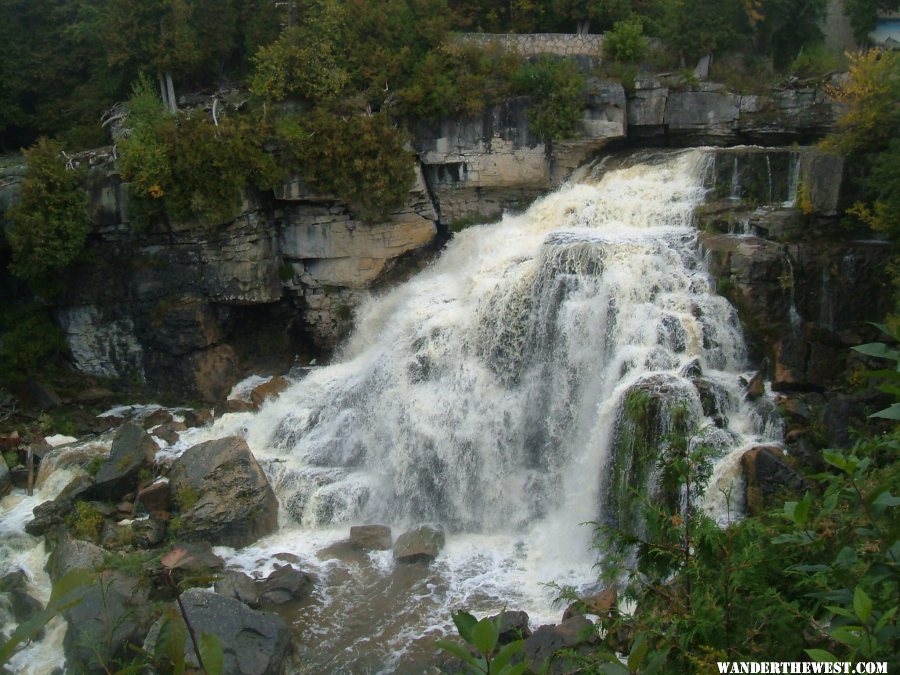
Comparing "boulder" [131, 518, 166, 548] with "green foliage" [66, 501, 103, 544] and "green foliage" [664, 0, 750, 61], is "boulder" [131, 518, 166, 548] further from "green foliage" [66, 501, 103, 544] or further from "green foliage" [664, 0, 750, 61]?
"green foliage" [664, 0, 750, 61]

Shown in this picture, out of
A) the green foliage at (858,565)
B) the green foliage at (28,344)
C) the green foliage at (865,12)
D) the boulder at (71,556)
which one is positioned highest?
the green foliage at (865,12)

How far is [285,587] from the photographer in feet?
43.6

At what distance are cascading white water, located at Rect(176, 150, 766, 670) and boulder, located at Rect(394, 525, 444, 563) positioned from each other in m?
0.29

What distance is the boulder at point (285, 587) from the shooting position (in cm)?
1319

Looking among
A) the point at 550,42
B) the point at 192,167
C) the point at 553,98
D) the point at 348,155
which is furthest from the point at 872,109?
the point at 192,167

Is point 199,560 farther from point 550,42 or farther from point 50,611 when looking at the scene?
point 550,42

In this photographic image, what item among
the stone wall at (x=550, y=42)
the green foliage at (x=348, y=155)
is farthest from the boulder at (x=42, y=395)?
the stone wall at (x=550, y=42)

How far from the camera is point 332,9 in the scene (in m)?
21.4

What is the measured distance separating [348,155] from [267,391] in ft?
20.1

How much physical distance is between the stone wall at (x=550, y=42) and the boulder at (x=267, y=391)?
436 inches

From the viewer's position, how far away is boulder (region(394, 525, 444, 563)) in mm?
14086

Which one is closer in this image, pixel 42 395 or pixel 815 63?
pixel 42 395

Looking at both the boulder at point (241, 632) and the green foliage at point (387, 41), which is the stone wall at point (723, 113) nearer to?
the green foliage at point (387, 41)

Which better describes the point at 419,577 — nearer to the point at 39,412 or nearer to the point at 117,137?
the point at 39,412
